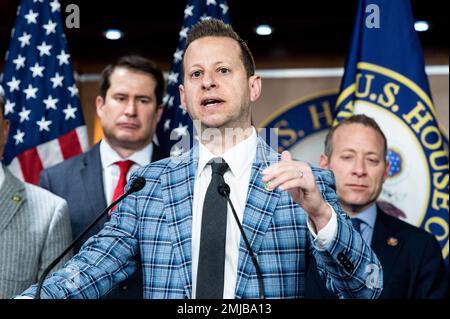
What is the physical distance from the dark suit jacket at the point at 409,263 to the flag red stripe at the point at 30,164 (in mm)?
1571

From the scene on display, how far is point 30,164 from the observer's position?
368cm

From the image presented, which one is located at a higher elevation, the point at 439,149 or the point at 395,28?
the point at 395,28

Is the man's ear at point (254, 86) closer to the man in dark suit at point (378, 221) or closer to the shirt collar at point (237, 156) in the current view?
the shirt collar at point (237, 156)

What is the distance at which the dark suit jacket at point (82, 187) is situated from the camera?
297cm

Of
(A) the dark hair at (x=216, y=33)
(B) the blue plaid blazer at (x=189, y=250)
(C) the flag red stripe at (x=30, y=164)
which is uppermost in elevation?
(C) the flag red stripe at (x=30, y=164)

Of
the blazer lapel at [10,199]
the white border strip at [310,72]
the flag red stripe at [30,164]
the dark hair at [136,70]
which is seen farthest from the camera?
the white border strip at [310,72]

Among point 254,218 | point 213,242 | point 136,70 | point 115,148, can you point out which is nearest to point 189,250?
point 213,242

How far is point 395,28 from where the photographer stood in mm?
3662

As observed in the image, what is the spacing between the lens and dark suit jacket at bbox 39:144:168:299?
2.97m

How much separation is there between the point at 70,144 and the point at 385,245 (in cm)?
168

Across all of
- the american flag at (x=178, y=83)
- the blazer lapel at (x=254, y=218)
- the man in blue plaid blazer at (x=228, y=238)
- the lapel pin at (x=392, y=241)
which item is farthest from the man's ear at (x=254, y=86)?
the american flag at (x=178, y=83)
